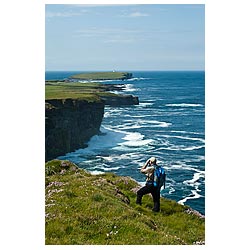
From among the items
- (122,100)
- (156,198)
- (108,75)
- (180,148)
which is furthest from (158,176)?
(122,100)

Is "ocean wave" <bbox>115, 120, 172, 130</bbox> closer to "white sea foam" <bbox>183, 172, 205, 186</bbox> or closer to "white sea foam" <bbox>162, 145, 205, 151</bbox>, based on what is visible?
"white sea foam" <bbox>162, 145, 205, 151</bbox>

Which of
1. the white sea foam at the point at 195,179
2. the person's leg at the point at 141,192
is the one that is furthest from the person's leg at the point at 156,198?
the white sea foam at the point at 195,179

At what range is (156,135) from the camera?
2261 centimetres

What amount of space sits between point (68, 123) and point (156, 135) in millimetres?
27720

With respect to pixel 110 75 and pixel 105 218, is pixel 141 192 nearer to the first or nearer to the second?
pixel 105 218

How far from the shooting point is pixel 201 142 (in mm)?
22031

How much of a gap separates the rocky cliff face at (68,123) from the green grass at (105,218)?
11.1 meters

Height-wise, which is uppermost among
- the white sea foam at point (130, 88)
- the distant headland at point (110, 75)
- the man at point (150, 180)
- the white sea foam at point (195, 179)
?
the distant headland at point (110, 75)

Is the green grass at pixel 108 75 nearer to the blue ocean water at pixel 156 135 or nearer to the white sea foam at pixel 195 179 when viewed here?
the blue ocean water at pixel 156 135

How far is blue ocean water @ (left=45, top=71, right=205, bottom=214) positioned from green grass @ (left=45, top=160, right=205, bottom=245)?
12.1ft

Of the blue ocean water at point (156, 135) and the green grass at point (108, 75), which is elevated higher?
the green grass at point (108, 75)

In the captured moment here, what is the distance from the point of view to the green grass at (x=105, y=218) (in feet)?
43.0
